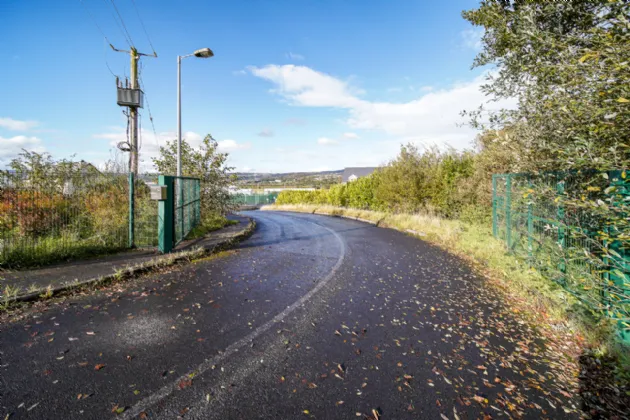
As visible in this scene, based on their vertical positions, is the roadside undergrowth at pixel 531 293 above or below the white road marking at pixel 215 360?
above

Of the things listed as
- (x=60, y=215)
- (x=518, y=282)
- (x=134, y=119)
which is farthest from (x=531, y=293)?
(x=134, y=119)

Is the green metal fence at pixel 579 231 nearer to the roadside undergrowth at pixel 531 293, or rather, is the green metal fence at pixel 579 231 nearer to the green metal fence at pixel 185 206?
the roadside undergrowth at pixel 531 293

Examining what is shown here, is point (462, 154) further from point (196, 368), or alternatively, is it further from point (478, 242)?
point (196, 368)

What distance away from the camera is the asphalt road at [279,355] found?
275 centimetres

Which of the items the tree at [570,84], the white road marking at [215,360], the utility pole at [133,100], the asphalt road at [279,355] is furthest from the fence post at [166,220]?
the tree at [570,84]

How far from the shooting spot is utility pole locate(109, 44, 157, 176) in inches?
587

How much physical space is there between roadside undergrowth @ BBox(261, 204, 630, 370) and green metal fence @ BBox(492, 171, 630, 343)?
243mm

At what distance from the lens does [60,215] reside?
318 inches

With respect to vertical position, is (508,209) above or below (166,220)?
above

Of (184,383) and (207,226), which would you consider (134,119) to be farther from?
(184,383)

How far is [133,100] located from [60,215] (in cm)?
913

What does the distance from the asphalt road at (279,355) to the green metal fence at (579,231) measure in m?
0.92

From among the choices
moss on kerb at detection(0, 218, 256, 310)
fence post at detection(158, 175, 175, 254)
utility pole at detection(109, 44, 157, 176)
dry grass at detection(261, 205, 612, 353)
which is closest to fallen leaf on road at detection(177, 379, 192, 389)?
moss on kerb at detection(0, 218, 256, 310)

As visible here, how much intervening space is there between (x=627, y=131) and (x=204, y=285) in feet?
22.5
